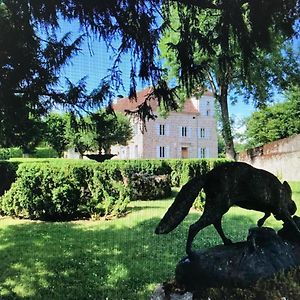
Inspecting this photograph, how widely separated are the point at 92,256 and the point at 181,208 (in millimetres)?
3338

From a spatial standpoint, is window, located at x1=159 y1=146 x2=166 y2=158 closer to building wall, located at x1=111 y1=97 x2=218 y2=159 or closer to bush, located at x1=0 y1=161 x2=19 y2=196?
building wall, located at x1=111 y1=97 x2=218 y2=159

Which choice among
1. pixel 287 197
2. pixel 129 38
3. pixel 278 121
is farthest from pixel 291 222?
pixel 278 121

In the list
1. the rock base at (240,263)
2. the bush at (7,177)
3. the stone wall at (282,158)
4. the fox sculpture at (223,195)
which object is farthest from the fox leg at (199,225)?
the stone wall at (282,158)

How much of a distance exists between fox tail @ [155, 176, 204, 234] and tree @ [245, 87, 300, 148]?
16075 mm

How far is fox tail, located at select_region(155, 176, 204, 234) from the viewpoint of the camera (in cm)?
236

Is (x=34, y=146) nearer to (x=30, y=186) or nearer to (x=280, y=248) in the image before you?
(x=280, y=248)

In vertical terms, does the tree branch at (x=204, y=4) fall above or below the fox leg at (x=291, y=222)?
above

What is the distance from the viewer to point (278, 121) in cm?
1923

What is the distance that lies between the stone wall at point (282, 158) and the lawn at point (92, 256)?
16.6 feet

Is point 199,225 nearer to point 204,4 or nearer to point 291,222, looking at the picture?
point 291,222

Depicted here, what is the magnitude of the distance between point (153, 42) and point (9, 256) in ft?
12.5

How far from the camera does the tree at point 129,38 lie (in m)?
2.75

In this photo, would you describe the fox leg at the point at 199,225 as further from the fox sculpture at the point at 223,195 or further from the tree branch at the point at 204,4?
the tree branch at the point at 204,4

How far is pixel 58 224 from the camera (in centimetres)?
766
